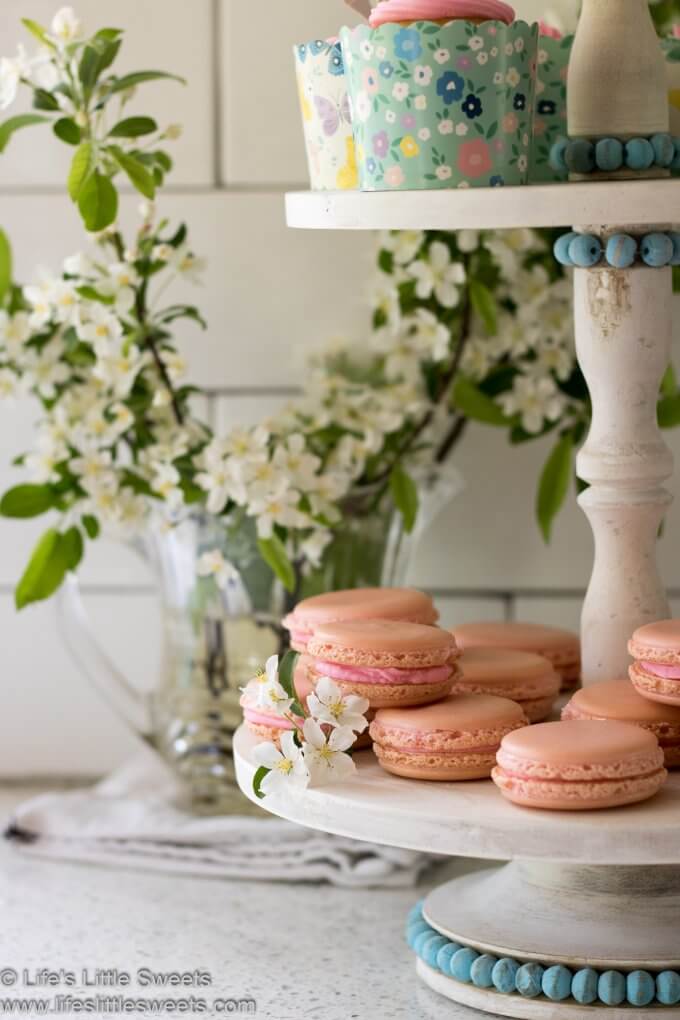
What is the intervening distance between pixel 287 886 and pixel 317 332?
42 centimetres

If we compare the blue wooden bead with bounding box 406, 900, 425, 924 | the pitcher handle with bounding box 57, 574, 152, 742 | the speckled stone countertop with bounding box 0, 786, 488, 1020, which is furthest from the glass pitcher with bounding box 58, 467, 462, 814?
the blue wooden bead with bounding box 406, 900, 425, 924

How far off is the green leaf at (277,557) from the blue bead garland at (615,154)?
13.3 inches

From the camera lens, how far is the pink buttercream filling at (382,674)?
79 cm

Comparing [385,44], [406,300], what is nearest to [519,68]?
[385,44]

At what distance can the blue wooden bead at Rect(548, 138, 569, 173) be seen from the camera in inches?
30.7

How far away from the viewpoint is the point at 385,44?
28.3 inches

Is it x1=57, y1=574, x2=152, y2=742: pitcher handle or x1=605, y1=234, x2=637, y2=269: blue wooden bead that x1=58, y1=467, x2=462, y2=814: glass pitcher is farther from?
x1=605, y1=234, x2=637, y2=269: blue wooden bead

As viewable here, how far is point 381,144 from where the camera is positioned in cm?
73

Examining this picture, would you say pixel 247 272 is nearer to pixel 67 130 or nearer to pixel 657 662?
pixel 67 130

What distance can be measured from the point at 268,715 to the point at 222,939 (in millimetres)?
207

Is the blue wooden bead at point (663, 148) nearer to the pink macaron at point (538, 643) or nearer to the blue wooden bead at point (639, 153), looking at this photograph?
the blue wooden bead at point (639, 153)

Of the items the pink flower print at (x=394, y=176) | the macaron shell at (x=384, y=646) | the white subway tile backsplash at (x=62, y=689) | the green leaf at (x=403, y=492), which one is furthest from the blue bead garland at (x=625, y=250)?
the white subway tile backsplash at (x=62, y=689)

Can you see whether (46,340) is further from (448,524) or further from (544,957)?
(544,957)

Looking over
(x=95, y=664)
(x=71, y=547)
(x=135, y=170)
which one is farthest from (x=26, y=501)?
(x=135, y=170)
